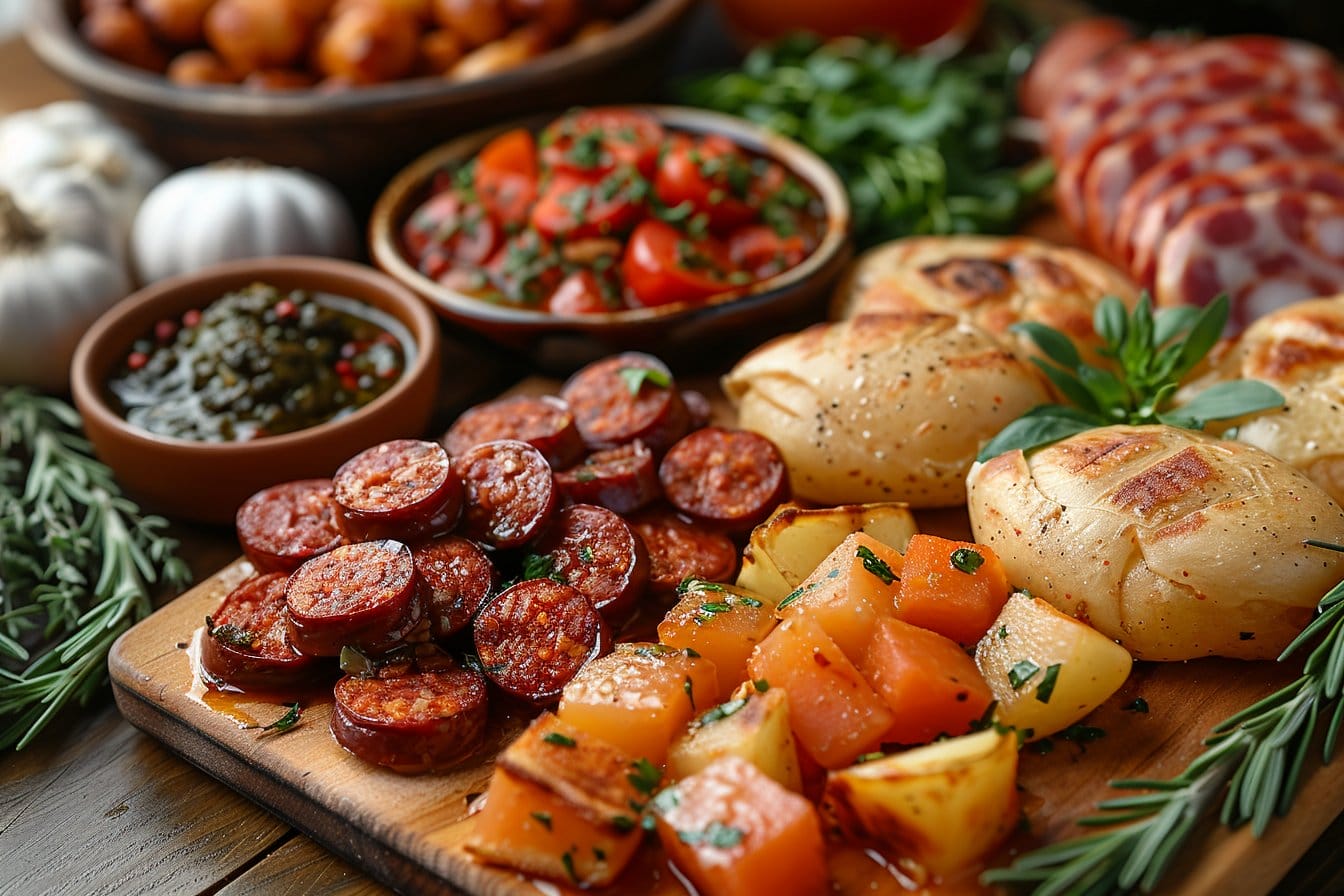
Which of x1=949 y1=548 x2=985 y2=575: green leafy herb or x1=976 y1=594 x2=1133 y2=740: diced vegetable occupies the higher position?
x1=949 y1=548 x2=985 y2=575: green leafy herb

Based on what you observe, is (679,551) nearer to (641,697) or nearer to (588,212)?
(641,697)

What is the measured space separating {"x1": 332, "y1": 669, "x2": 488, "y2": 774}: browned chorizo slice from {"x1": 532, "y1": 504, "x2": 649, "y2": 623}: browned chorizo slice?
12.4 inches

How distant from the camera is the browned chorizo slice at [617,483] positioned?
9.07 feet

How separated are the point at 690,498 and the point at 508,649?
63cm

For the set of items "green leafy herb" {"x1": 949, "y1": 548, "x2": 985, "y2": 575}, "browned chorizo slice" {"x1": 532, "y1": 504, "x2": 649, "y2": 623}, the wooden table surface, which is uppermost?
"green leafy herb" {"x1": 949, "y1": 548, "x2": 985, "y2": 575}

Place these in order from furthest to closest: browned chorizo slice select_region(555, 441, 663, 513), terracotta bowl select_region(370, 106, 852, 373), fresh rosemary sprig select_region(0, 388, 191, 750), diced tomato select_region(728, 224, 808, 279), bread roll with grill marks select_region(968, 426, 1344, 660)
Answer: diced tomato select_region(728, 224, 808, 279)
terracotta bowl select_region(370, 106, 852, 373)
browned chorizo slice select_region(555, 441, 663, 513)
fresh rosemary sprig select_region(0, 388, 191, 750)
bread roll with grill marks select_region(968, 426, 1344, 660)

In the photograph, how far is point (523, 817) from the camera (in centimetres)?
204

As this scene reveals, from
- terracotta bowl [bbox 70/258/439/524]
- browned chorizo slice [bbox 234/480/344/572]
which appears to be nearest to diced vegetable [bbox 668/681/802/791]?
browned chorizo slice [bbox 234/480/344/572]

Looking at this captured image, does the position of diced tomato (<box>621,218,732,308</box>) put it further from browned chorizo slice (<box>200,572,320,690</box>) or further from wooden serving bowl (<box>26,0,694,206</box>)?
browned chorizo slice (<box>200,572,320,690</box>)

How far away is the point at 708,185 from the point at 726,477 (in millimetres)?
1111

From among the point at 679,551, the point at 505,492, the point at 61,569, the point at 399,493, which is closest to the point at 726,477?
the point at 679,551

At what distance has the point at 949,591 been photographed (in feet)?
7.71

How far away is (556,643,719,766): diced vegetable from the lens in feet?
7.12

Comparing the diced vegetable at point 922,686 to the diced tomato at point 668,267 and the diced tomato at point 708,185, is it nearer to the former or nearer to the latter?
the diced tomato at point 668,267
